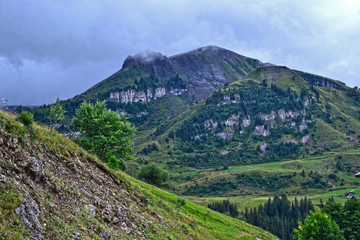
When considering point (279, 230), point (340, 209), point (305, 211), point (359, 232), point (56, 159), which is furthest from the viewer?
point (305, 211)

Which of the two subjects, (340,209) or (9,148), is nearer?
(9,148)

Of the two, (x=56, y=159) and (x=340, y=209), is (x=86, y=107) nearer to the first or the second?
(x=56, y=159)

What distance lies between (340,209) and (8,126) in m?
66.0

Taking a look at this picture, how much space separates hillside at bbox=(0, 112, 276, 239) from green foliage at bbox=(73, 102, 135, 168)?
1414 centimetres

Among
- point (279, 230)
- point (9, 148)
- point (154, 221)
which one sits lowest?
point (279, 230)

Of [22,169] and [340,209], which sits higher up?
[22,169]

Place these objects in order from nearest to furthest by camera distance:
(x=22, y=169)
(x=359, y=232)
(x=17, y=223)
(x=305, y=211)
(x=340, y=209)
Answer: (x=17, y=223) → (x=22, y=169) → (x=359, y=232) → (x=340, y=209) → (x=305, y=211)

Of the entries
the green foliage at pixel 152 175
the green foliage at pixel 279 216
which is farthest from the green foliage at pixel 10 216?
the green foliage at pixel 279 216

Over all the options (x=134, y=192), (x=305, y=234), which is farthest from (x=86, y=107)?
(x=305, y=234)

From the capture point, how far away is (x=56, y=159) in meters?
20.1

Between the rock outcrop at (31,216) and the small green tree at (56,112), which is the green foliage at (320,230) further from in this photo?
the rock outcrop at (31,216)

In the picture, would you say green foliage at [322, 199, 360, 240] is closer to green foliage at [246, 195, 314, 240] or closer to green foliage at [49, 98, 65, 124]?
green foliage at [49, 98, 65, 124]

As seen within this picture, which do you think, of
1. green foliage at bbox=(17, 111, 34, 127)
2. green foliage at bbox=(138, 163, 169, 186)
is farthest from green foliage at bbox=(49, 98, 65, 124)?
green foliage at bbox=(138, 163, 169, 186)

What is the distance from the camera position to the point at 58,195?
55.2 ft
